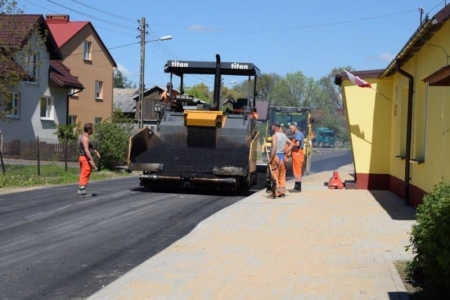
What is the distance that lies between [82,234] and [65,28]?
4147 cm

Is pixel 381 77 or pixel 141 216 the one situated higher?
pixel 381 77

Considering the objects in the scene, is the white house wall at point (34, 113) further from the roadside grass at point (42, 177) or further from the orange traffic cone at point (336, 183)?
the orange traffic cone at point (336, 183)

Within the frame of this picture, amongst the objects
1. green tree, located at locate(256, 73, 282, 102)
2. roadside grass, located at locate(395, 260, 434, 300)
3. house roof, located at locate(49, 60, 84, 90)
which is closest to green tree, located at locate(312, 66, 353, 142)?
green tree, located at locate(256, 73, 282, 102)

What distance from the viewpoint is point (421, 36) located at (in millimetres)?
12750

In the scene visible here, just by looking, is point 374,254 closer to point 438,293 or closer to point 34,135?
point 438,293

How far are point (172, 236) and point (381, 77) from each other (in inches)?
398

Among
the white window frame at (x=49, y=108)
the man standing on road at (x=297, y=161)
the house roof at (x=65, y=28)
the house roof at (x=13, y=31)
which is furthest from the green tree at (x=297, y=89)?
the man standing on road at (x=297, y=161)

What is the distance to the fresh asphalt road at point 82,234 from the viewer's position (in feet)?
26.5

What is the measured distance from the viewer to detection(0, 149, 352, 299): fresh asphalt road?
8.09 meters

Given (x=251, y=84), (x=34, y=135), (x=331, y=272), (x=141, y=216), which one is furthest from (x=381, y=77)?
(x=34, y=135)

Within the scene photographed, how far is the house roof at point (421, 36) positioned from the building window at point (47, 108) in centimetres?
2880

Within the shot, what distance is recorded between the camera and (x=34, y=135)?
4059 cm

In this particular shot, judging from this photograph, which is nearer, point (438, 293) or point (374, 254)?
point (438, 293)

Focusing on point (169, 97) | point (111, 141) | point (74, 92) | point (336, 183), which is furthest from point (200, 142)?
point (74, 92)
